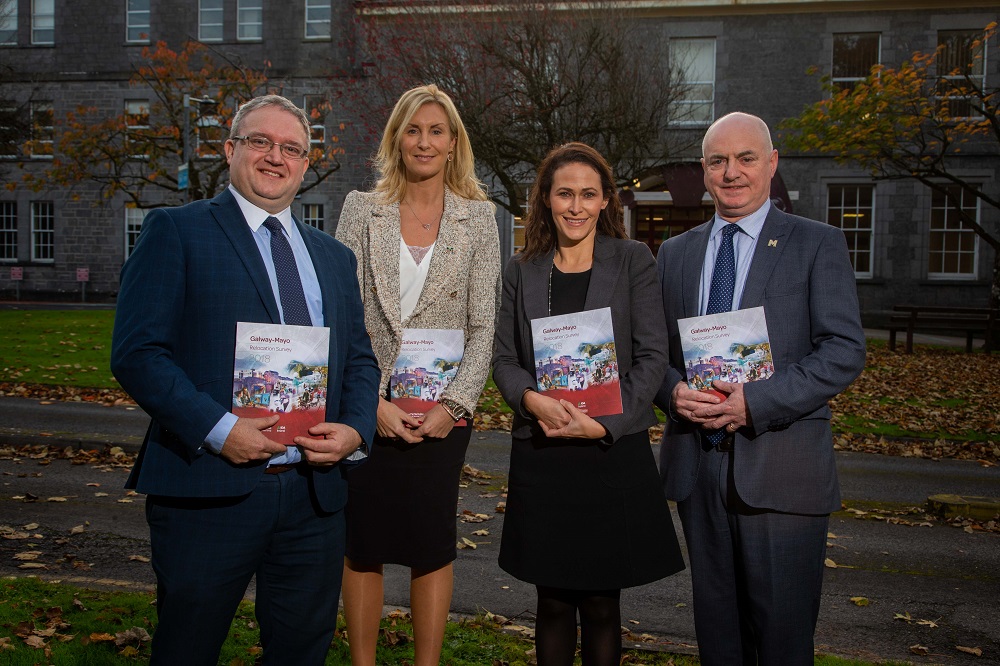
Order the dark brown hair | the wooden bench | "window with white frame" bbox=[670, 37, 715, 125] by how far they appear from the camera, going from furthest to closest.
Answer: "window with white frame" bbox=[670, 37, 715, 125] → the wooden bench → the dark brown hair

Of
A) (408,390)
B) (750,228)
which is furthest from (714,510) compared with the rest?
(408,390)

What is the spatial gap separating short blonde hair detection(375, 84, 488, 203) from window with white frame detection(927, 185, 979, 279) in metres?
25.6

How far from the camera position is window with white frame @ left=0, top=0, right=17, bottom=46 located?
34.1 m

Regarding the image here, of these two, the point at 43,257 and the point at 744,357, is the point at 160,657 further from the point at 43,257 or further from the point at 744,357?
the point at 43,257

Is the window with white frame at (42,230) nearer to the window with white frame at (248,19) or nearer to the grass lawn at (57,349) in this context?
the window with white frame at (248,19)

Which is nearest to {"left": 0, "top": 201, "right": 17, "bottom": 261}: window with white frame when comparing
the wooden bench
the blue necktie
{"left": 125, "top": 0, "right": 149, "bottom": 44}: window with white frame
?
{"left": 125, "top": 0, "right": 149, "bottom": 44}: window with white frame

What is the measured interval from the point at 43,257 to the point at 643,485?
1447 inches

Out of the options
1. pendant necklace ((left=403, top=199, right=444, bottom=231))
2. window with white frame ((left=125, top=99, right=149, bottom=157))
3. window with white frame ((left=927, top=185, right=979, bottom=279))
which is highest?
window with white frame ((left=125, top=99, right=149, bottom=157))

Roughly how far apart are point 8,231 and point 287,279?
123 ft

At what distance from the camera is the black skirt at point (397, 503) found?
3514 millimetres

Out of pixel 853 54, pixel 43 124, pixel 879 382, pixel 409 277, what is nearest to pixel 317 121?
pixel 43 124

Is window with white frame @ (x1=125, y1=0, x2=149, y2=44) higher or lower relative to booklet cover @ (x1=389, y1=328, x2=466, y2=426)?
higher

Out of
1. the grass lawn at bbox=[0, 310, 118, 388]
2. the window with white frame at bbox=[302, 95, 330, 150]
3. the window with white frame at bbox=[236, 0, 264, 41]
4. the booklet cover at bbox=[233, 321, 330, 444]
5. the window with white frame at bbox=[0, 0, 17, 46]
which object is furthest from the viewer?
the window with white frame at bbox=[0, 0, 17, 46]

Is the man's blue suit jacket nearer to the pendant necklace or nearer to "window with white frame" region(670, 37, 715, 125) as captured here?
the pendant necklace
